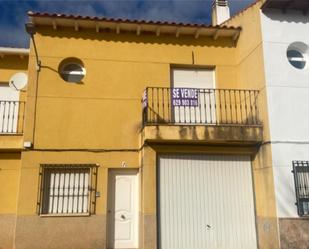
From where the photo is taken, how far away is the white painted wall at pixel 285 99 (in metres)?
8.18

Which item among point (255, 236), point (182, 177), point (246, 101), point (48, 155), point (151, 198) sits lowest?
point (255, 236)

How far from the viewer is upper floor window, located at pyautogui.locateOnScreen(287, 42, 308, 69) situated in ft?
30.0

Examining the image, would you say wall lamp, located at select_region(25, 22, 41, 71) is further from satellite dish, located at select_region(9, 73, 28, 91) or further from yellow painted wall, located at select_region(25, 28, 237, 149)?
satellite dish, located at select_region(9, 73, 28, 91)

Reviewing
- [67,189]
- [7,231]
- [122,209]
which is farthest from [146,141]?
[7,231]

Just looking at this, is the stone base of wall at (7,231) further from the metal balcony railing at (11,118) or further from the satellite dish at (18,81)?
the satellite dish at (18,81)

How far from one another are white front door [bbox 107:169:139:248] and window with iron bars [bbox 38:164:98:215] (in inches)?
21.8

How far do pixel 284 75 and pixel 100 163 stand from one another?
5505 millimetres

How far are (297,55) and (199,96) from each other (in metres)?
2.94

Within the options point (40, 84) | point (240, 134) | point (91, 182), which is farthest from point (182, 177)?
point (40, 84)

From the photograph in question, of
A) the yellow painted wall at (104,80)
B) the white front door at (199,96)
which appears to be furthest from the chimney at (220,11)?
the white front door at (199,96)

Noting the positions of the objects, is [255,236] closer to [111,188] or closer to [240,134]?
[240,134]

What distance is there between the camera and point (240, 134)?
28.2 ft

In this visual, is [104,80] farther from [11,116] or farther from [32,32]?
[11,116]

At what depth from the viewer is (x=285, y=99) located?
28.2 feet
